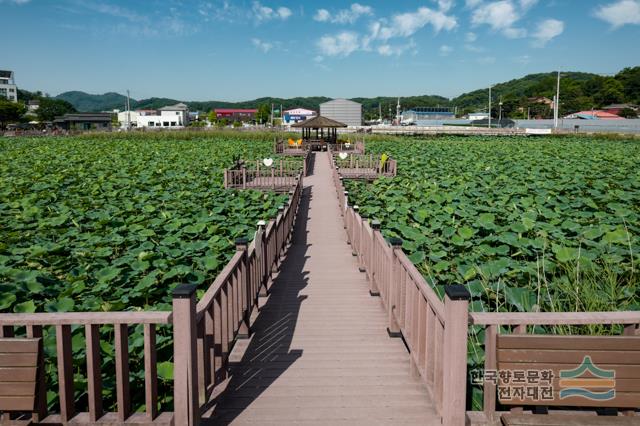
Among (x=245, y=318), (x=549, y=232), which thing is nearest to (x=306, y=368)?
(x=245, y=318)

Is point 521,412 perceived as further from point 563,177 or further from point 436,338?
point 563,177

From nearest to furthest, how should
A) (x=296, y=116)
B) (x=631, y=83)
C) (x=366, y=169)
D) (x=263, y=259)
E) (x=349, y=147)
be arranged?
(x=263, y=259) < (x=366, y=169) < (x=349, y=147) < (x=631, y=83) < (x=296, y=116)

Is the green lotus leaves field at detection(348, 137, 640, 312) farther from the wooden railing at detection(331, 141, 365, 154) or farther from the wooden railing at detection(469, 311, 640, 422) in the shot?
the wooden railing at detection(331, 141, 365, 154)

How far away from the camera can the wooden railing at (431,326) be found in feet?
7.94

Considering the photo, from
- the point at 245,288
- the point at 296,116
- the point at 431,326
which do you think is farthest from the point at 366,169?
the point at 296,116

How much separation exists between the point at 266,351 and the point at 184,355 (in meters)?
1.57

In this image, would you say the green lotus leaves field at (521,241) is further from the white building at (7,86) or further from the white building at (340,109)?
the white building at (7,86)

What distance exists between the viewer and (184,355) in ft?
8.01

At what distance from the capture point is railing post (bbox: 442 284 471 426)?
2.39m

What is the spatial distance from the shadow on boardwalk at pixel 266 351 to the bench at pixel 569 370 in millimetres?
1689

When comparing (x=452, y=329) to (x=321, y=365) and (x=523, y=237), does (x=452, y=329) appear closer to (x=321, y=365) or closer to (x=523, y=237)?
(x=321, y=365)

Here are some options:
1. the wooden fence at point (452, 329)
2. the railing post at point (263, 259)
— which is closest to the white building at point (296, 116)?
the railing post at point (263, 259)

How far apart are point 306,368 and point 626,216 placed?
6.97 metres

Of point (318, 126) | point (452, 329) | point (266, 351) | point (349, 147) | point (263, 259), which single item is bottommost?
point (266, 351)
